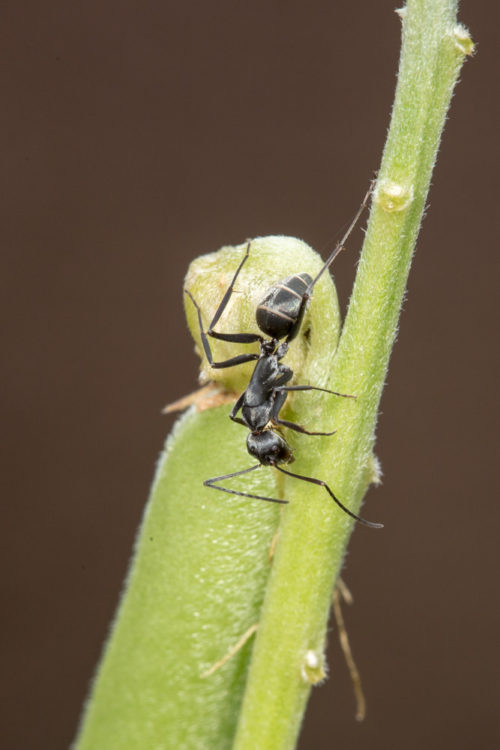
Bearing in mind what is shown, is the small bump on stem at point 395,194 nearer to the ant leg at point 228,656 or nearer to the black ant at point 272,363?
the black ant at point 272,363

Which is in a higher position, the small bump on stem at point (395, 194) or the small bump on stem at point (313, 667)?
the small bump on stem at point (395, 194)

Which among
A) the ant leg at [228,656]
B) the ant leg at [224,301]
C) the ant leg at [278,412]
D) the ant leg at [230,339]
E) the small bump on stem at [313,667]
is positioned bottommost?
the ant leg at [228,656]

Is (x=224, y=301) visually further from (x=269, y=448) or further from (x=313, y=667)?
(x=313, y=667)

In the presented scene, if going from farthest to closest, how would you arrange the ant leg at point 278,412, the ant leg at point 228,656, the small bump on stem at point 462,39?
the ant leg at point 228,656, the ant leg at point 278,412, the small bump on stem at point 462,39

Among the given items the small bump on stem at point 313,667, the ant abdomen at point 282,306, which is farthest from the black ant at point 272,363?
the small bump on stem at point 313,667

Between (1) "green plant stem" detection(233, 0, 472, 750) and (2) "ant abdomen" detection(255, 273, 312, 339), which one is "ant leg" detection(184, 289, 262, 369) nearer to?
(2) "ant abdomen" detection(255, 273, 312, 339)

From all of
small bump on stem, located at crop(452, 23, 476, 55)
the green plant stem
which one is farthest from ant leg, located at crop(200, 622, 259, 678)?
small bump on stem, located at crop(452, 23, 476, 55)

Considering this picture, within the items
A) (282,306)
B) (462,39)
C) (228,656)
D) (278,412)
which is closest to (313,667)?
(228,656)
